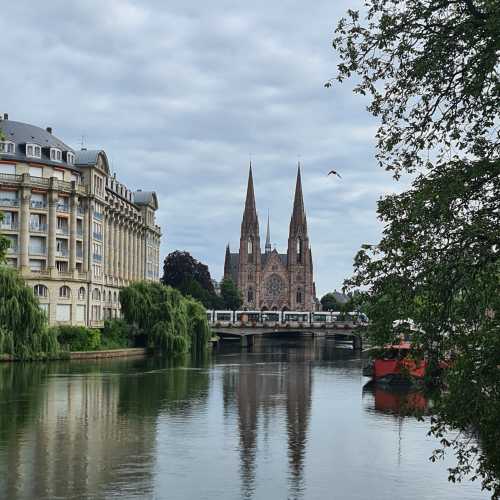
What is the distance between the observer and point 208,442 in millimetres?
34719

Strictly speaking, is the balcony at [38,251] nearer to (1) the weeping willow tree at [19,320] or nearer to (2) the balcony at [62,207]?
(2) the balcony at [62,207]

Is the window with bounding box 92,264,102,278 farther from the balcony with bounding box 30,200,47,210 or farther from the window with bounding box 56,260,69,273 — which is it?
the balcony with bounding box 30,200,47,210

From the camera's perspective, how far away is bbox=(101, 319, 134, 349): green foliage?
90.0m

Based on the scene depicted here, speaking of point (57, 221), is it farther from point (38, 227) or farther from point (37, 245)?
point (37, 245)

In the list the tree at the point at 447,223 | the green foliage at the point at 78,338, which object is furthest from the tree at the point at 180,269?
the tree at the point at 447,223

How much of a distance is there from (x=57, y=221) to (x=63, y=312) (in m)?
9.93

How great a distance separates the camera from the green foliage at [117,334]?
90.0 m

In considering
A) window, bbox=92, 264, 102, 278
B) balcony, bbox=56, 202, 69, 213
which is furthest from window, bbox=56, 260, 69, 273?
balcony, bbox=56, 202, 69, 213

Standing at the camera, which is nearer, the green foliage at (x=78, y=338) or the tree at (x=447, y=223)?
the tree at (x=447, y=223)

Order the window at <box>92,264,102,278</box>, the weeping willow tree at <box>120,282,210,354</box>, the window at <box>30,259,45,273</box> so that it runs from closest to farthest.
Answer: the window at <box>30,259,45,273</box> < the weeping willow tree at <box>120,282,210,354</box> < the window at <box>92,264,102,278</box>

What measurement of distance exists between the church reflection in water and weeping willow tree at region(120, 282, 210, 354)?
31.2 ft

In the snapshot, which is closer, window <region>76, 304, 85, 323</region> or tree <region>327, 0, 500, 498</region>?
tree <region>327, 0, 500, 498</region>

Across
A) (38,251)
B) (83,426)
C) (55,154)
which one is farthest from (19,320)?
(83,426)

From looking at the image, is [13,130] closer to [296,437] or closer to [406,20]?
[296,437]
